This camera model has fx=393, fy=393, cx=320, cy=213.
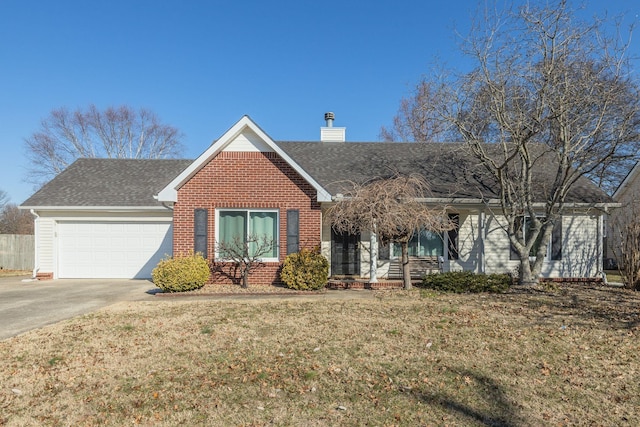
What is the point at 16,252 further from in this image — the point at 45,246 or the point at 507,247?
the point at 507,247

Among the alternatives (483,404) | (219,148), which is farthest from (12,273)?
(483,404)

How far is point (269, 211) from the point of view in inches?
469

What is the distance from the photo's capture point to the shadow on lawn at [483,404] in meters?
3.81

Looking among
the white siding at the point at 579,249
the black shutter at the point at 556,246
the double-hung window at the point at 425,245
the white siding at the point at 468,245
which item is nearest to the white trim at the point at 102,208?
the double-hung window at the point at 425,245

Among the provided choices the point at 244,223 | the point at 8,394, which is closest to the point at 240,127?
the point at 244,223

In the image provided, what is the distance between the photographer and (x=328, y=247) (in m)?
13.0

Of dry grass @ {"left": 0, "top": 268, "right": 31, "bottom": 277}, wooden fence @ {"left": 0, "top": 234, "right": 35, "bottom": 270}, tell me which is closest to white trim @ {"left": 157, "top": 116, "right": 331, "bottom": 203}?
dry grass @ {"left": 0, "top": 268, "right": 31, "bottom": 277}

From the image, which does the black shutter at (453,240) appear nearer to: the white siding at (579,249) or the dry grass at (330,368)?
the white siding at (579,249)

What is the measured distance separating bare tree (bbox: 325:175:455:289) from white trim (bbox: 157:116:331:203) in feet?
3.38

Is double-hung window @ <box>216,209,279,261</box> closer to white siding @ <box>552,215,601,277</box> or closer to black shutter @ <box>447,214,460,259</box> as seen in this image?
black shutter @ <box>447,214,460,259</box>

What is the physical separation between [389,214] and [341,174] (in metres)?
4.14

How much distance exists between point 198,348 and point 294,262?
5.30m

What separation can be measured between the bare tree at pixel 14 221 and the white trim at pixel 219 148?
2567 centimetres

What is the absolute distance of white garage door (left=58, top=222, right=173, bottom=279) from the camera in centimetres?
1409
